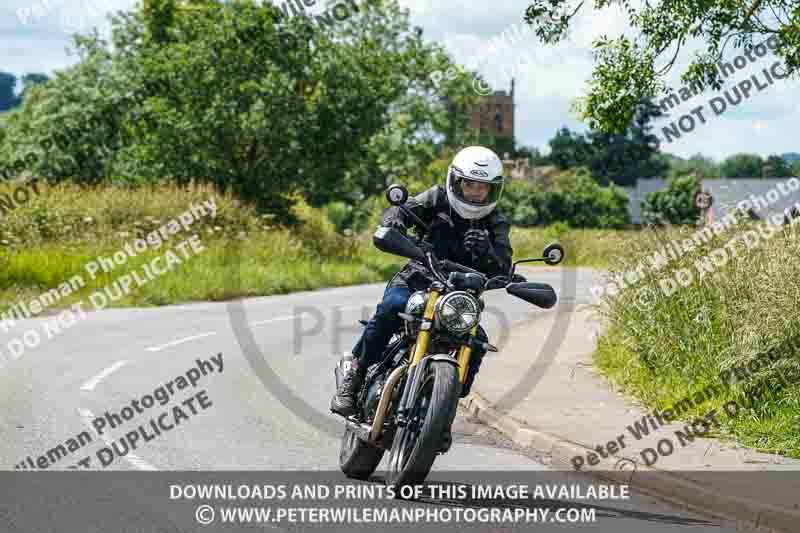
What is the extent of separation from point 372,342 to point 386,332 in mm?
126

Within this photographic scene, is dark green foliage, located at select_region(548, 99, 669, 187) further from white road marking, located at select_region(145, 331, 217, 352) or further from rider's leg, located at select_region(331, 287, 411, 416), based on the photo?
rider's leg, located at select_region(331, 287, 411, 416)

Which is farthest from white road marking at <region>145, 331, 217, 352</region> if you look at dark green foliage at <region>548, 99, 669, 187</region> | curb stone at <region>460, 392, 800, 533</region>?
dark green foliage at <region>548, 99, 669, 187</region>

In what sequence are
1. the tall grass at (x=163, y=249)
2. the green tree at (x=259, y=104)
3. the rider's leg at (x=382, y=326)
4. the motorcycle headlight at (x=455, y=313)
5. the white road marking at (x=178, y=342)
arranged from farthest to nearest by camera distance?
the green tree at (x=259, y=104) < the tall grass at (x=163, y=249) < the white road marking at (x=178, y=342) < the rider's leg at (x=382, y=326) < the motorcycle headlight at (x=455, y=313)

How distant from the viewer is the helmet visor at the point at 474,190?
720 centimetres

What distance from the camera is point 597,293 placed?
13875 mm

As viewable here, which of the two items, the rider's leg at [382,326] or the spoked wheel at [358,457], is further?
the spoked wheel at [358,457]

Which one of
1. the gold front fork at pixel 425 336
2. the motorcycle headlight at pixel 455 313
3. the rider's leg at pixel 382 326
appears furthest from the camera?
the rider's leg at pixel 382 326

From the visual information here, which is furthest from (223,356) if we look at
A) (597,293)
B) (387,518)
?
(387,518)

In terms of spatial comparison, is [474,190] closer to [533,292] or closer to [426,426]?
[533,292]

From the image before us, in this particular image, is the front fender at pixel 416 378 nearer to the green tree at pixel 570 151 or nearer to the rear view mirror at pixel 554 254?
the rear view mirror at pixel 554 254

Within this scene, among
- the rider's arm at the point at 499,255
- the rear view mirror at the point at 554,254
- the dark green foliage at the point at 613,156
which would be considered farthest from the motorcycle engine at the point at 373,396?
the dark green foliage at the point at 613,156

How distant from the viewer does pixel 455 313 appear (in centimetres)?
671

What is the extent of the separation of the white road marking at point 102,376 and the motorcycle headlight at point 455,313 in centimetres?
586

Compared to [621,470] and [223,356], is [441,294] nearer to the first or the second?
[621,470]
